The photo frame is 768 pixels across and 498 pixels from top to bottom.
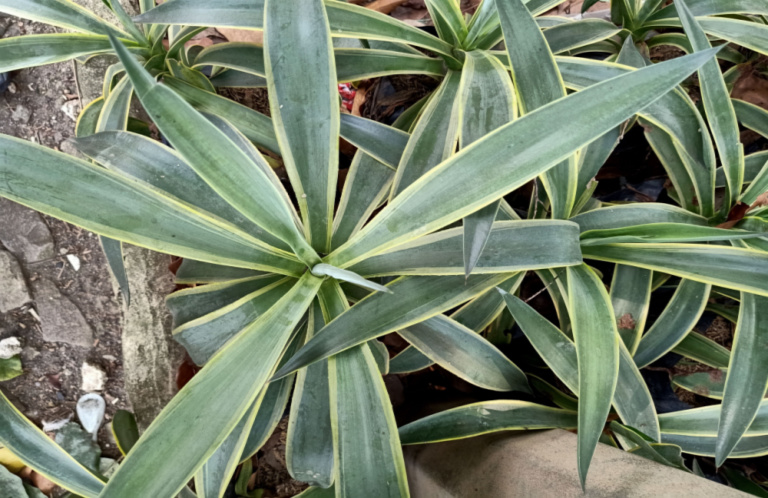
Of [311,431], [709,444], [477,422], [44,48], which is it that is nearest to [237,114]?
[44,48]

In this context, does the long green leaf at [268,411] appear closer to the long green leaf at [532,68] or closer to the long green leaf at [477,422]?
the long green leaf at [477,422]

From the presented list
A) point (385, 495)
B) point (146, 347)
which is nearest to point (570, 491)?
point (385, 495)

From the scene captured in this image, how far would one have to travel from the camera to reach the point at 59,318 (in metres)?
1.02

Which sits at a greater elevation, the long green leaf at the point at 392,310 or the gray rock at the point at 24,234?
the gray rock at the point at 24,234

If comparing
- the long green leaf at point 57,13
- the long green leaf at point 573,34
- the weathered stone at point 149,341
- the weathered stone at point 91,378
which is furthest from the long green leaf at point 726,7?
the weathered stone at point 91,378

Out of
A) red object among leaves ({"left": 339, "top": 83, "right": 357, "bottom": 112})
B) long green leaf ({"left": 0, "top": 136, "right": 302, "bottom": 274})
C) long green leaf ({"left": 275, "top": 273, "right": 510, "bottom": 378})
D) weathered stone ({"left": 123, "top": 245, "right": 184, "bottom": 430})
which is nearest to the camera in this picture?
long green leaf ({"left": 0, "top": 136, "right": 302, "bottom": 274})

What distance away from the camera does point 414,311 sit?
55 centimetres

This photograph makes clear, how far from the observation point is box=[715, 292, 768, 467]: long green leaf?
2.00 feet

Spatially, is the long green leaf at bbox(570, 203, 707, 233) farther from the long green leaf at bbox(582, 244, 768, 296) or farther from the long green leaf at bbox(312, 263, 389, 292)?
the long green leaf at bbox(312, 263, 389, 292)

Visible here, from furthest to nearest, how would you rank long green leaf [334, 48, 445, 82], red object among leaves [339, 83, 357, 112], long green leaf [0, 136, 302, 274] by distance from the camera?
red object among leaves [339, 83, 357, 112] < long green leaf [334, 48, 445, 82] < long green leaf [0, 136, 302, 274]

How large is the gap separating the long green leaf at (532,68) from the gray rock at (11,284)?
1125 mm

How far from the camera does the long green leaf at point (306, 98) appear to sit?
0.52m

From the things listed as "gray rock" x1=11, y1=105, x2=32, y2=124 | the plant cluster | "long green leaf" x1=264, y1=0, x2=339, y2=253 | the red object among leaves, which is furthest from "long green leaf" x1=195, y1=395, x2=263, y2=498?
"gray rock" x1=11, y1=105, x2=32, y2=124

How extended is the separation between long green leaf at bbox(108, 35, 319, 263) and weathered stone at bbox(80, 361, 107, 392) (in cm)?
80
